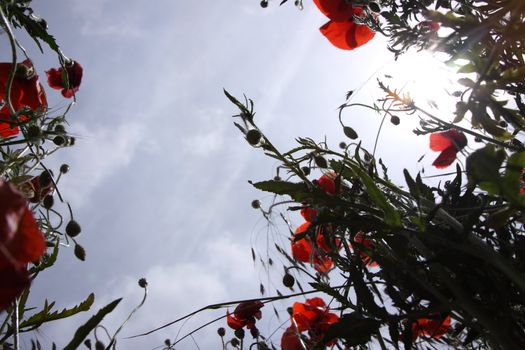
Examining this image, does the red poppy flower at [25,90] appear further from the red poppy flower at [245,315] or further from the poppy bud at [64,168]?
the red poppy flower at [245,315]

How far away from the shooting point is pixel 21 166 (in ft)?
3.77

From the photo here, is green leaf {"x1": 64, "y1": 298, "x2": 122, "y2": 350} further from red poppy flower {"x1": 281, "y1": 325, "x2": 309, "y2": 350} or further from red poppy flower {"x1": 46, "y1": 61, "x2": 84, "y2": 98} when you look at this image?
red poppy flower {"x1": 46, "y1": 61, "x2": 84, "y2": 98}

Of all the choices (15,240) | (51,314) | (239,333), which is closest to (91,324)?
(15,240)

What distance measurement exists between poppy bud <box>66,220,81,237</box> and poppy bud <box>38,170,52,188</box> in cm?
12

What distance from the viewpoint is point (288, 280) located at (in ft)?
4.12

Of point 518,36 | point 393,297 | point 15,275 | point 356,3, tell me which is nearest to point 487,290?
point 393,297

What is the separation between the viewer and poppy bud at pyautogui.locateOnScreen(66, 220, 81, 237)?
114 cm

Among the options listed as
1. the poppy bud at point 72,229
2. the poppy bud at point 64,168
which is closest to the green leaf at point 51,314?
the poppy bud at point 72,229

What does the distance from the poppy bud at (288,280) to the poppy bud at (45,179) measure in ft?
2.27

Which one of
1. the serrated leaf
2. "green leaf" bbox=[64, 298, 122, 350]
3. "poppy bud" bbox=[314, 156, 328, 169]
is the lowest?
"green leaf" bbox=[64, 298, 122, 350]

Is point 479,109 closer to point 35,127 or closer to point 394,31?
point 394,31

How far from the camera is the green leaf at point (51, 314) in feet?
2.77

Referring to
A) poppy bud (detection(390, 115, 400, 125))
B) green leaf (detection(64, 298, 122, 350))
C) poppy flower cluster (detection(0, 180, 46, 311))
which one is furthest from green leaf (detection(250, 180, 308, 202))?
poppy bud (detection(390, 115, 400, 125))

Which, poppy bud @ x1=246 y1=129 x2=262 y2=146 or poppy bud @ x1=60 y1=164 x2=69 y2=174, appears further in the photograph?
poppy bud @ x1=60 y1=164 x2=69 y2=174
